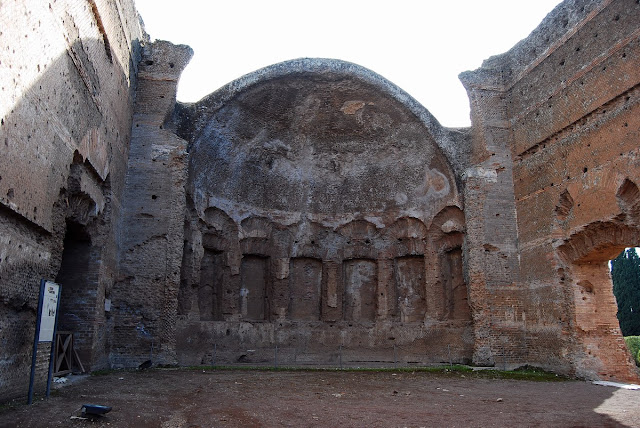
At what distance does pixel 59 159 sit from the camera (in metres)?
7.75

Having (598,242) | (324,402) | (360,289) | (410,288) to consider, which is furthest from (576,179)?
(324,402)

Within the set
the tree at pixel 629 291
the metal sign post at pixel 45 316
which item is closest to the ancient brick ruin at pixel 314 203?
the metal sign post at pixel 45 316

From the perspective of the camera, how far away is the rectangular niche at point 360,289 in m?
16.1

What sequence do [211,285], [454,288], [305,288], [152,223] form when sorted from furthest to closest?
[305,288] < [454,288] < [211,285] < [152,223]

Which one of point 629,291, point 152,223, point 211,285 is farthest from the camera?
point 629,291

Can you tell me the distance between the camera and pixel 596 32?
1140 cm

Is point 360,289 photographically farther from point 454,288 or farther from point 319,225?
point 454,288

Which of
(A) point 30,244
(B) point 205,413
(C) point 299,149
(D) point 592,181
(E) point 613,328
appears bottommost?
(B) point 205,413

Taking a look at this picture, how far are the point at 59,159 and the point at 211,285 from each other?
7.67 m

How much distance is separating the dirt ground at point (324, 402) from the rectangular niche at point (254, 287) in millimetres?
4832

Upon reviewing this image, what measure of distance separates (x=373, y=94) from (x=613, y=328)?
857cm

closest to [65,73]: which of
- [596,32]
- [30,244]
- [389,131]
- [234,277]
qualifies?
[30,244]

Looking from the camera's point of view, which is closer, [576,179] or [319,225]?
[576,179]

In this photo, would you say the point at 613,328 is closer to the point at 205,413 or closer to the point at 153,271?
the point at 205,413
